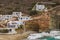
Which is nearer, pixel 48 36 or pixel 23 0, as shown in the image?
pixel 48 36

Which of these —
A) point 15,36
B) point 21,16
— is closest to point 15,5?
point 21,16

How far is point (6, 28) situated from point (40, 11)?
0.64 meters

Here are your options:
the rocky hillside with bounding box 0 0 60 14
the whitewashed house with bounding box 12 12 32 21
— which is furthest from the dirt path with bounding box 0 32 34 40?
the rocky hillside with bounding box 0 0 60 14

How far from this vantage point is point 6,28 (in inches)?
134

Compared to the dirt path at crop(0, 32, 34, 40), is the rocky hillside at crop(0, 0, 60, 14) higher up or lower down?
higher up

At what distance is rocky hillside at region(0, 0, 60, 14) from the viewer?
352 cm

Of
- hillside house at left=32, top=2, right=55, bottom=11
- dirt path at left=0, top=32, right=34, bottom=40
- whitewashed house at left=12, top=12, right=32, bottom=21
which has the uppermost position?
hillside house at left=32, top=2, right=55, bottom=11

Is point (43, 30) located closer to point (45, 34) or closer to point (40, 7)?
point (45, 34)

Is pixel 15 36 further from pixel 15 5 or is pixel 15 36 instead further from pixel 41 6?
pixel 41 6

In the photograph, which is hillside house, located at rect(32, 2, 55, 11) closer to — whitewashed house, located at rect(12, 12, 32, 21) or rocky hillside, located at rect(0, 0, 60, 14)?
rocky hillside, located at rect(0, 0, 60, 14)

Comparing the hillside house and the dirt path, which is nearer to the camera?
the dirt path

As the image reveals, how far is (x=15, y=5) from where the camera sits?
3.57 meters

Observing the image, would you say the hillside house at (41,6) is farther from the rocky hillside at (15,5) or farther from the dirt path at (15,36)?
the dirt path at (15,36)

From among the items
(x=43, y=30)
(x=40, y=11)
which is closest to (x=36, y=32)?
(x=43, y=30)
